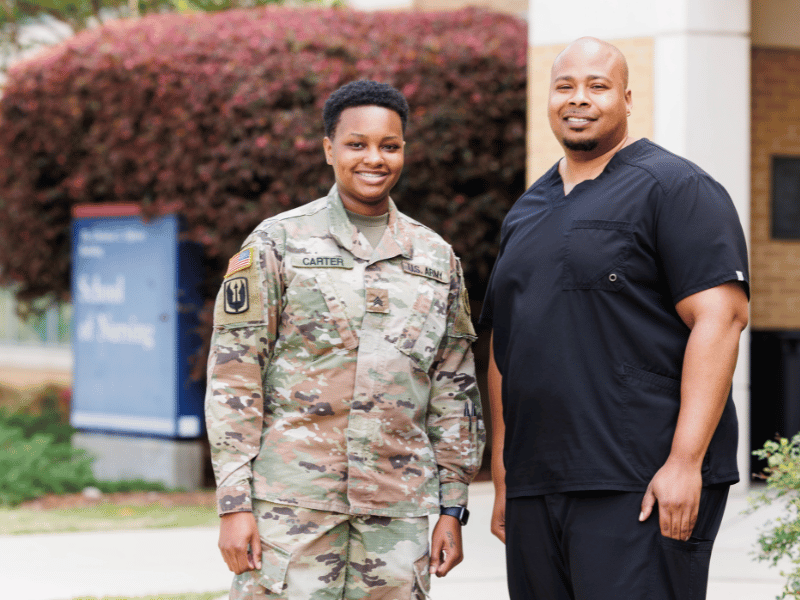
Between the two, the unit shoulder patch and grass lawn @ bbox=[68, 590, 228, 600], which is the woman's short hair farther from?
grass lawn @ bbox=[68, 590, 228, 600]

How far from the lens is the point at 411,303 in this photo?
275 cm

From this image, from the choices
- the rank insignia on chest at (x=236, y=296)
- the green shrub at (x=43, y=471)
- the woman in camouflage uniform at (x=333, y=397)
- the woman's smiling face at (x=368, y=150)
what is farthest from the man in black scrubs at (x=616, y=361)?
the green shrub at (x=43, y=471)

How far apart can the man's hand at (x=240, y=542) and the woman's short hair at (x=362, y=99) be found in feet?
3.58

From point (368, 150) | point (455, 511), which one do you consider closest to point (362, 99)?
point (368, 150)

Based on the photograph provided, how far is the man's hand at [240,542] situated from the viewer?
254 cm

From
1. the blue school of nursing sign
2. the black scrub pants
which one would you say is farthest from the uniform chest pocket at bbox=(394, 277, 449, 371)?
the blue school of nursing sign

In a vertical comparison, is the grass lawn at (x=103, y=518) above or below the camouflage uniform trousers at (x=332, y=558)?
below

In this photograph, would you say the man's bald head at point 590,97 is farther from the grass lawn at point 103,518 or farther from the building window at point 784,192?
the building window at point 784,192

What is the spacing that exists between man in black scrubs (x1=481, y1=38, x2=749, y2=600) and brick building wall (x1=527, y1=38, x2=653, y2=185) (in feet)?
14.0

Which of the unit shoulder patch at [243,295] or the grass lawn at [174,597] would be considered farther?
the grass lawn at [174,597]

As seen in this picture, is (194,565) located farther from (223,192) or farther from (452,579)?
(223,192)

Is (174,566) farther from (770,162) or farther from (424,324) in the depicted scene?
→ (770,162)

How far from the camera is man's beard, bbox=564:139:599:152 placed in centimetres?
252

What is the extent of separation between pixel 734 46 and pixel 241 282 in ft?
17.1
